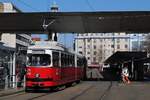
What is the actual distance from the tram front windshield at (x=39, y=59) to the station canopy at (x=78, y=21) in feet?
40.4

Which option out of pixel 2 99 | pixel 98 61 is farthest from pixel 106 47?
pixel 2 99

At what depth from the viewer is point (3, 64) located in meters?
31.3

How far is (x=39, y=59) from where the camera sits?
29953 mm

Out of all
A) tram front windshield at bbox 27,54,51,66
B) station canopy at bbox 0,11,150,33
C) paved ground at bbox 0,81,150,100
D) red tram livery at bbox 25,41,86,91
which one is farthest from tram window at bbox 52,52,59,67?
station canopy at bbox 0,11,150,33

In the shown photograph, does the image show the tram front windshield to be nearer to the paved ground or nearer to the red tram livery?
the red tram livery

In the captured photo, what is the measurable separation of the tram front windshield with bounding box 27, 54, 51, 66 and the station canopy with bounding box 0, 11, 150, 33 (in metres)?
12.3

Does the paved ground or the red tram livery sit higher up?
the red tram livery

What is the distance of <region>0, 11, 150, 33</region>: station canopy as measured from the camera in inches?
1652

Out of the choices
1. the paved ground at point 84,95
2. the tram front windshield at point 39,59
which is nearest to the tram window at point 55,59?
the tram front windshield at point 39,59

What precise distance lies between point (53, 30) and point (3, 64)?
21.0 m

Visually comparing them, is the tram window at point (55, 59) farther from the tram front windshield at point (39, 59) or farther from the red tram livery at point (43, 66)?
the tram front windshield at point (39, 59)

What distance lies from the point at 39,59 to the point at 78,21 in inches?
626

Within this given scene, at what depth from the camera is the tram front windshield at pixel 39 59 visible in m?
29.8

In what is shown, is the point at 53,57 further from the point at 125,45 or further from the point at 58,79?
the point at 125,45
